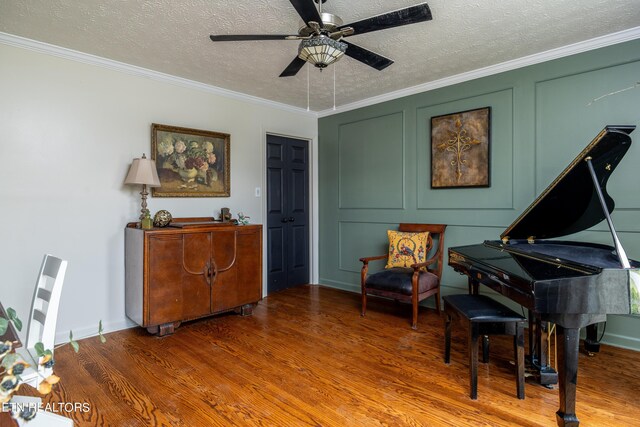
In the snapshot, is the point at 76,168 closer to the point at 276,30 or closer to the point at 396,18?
the point at 276,30

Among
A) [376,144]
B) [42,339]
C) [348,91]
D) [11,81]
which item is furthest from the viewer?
[376,144]

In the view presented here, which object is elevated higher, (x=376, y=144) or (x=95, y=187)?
(x=376, y=144)

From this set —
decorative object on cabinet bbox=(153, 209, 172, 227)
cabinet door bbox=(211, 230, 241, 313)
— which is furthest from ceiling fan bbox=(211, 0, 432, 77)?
cabinet door bbox=(211, 230, 241, 313)

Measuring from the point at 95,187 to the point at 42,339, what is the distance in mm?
2008

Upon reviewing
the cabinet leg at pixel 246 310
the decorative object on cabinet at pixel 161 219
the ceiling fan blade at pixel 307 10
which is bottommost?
the cabinet leg at pixel 246 310

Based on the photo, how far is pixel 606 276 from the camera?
1.63 metres

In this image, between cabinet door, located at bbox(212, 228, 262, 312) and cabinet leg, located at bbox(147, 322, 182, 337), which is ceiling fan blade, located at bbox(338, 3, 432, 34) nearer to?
cabinet door, located at bbox(212, 228, 262, 312)

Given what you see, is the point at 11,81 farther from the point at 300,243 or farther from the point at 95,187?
the point at 300,243

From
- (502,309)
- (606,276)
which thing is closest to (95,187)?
(502,309)

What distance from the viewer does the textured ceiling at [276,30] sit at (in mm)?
2303

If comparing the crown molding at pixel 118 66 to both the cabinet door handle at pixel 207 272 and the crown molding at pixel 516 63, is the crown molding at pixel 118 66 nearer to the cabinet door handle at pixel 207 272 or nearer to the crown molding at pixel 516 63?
the crown molding at pixel 516 63

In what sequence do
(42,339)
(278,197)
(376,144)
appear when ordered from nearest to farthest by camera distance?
(42,339)
(376,144)
(278,197)

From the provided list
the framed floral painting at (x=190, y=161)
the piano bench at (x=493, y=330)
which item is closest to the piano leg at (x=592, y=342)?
the piano bench at (x=493, y=330)

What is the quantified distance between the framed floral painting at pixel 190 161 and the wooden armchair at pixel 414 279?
1845 mm
